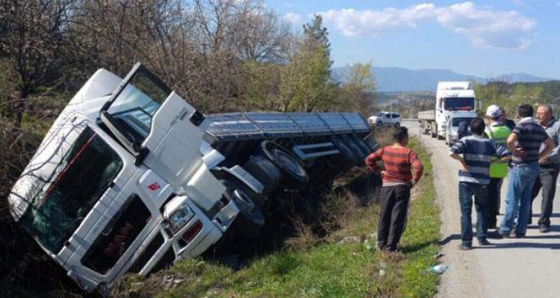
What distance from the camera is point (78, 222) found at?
725cm

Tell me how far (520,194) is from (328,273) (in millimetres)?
2717

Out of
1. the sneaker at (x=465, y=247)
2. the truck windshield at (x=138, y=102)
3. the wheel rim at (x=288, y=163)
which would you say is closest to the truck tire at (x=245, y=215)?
the truck windshield at (x=138, y=102)

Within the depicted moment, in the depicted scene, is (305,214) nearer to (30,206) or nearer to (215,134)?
(215,134)

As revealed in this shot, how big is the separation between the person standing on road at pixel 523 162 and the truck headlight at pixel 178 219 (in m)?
4.06

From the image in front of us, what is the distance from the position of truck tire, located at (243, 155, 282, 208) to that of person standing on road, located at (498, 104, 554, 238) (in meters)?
3.84

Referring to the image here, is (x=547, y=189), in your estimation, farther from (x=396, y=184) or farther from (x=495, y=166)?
(x=396, y=184)

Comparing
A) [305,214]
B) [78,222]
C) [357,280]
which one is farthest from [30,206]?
[305,214]

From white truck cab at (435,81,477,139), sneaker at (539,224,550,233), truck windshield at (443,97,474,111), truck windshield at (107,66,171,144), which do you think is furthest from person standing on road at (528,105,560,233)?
truck windshield at (443,97,474,111)

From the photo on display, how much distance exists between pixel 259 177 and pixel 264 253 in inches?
51.9

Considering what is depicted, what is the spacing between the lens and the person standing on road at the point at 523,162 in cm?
721

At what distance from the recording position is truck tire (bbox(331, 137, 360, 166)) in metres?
14.8

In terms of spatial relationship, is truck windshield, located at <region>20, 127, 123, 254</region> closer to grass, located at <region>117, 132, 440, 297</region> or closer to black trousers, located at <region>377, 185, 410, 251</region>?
grass, located at <region>117, 132, 440, 297</region>

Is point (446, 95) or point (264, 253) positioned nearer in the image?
point (264, 253)

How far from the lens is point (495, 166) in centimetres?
771
